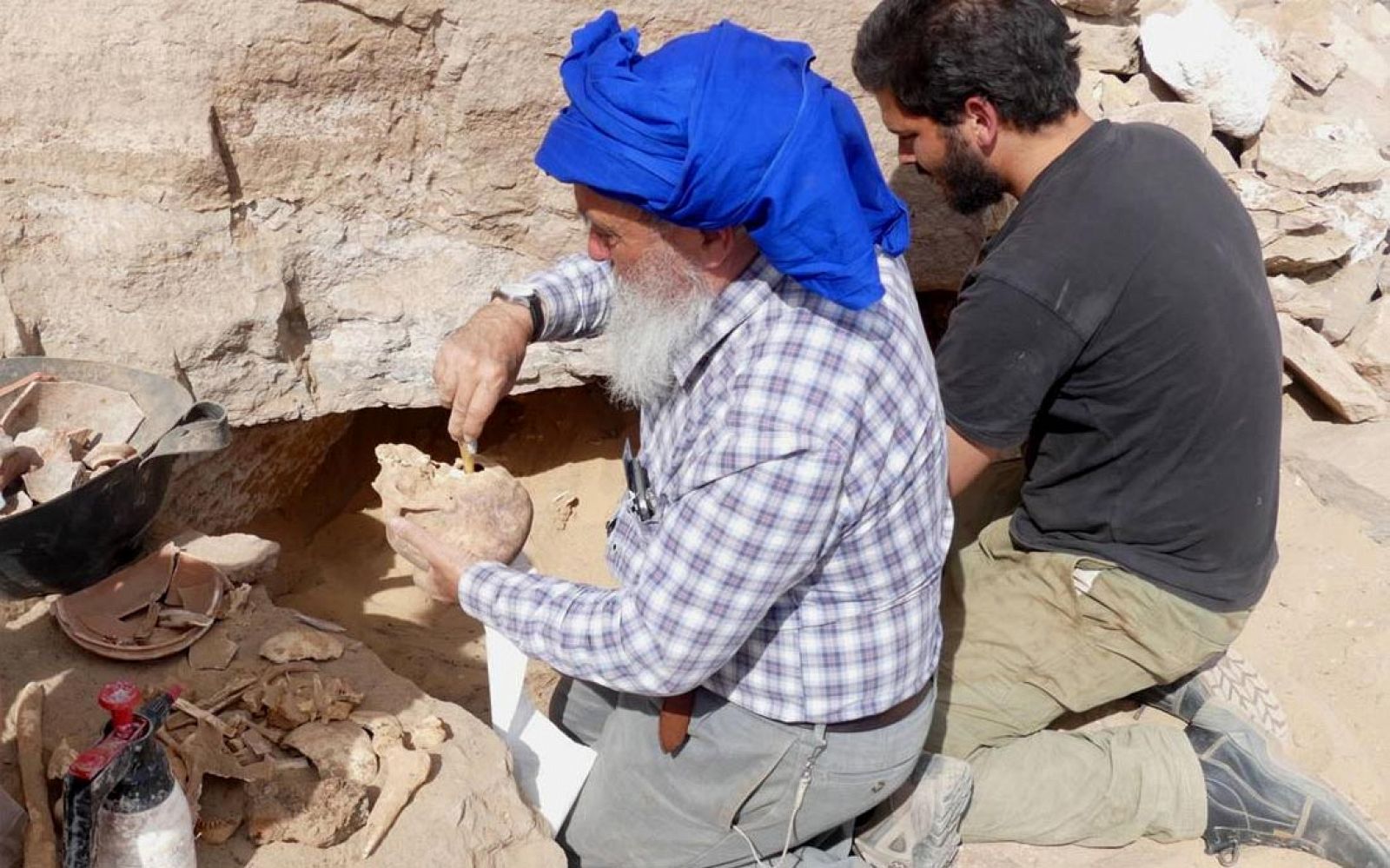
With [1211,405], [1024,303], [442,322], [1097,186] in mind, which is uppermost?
[1097,186]

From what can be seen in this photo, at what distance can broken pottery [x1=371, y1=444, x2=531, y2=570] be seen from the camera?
8.99 feet

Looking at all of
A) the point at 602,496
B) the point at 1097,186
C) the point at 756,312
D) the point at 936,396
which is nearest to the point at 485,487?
the point at 756,312

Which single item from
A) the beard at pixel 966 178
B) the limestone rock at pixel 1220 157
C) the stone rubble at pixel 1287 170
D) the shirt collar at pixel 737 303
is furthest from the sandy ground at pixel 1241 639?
the shirt collar at pixel 737 303

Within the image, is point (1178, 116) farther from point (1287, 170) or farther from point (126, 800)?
point (126, 800)

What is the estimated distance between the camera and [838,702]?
270 cm

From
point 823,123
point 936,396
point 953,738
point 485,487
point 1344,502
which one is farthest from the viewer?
point 1344,502

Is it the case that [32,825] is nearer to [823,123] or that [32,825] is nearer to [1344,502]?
[823,123]

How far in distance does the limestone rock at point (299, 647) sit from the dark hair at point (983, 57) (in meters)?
2.08

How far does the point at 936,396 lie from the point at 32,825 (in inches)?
74.7

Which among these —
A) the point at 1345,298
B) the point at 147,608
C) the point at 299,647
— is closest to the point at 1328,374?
the point at 1345,298

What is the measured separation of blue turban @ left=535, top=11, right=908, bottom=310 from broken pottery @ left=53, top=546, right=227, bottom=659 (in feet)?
5.03

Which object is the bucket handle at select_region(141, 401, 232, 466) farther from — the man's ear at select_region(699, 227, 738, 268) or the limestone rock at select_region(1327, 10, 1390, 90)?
the limestone rock at select_region(1327, 10, 1390, 90)

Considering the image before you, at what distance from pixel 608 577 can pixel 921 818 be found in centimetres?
176

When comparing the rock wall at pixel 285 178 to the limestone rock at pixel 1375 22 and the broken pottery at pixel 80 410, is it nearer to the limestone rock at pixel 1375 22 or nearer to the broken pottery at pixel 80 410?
the broken pottery at pixel 80 410
